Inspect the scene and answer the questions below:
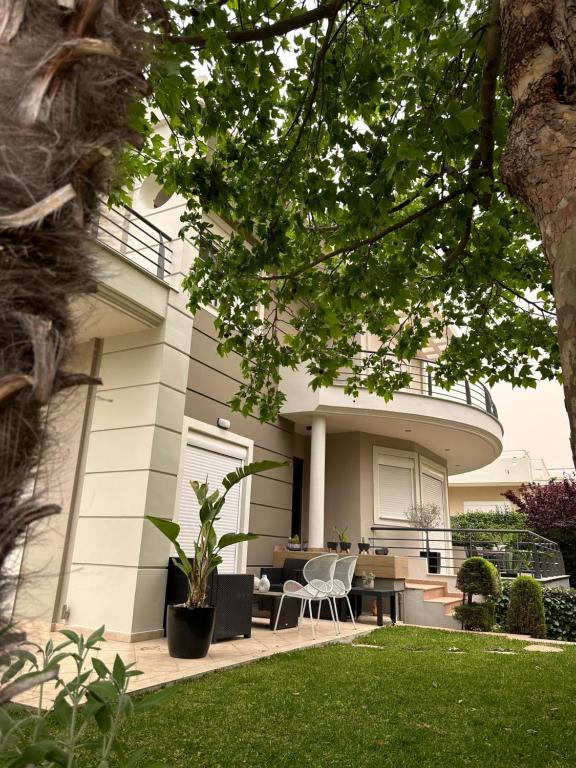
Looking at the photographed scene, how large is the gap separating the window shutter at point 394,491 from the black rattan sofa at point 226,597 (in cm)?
719

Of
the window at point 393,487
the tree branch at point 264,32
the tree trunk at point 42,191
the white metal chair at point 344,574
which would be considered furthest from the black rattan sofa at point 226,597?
the window at point 393,487

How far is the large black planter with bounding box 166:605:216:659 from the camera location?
20.4 ft

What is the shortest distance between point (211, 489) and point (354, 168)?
6.10 meters

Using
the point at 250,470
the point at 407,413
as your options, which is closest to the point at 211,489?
the point at 250,470

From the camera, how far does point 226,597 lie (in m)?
7.47

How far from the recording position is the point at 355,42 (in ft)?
18.6

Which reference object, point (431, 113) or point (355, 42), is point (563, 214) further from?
point (355, 42)

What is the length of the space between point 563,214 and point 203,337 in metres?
8.28

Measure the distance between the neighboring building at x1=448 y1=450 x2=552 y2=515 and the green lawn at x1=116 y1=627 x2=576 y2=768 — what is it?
21740mm

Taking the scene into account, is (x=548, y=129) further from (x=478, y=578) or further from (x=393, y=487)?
(x=393, y=487)

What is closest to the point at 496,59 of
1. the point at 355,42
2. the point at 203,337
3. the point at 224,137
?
the point at 355,42

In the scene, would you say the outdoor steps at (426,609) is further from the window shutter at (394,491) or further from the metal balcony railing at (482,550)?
the window shutter at (394,491)

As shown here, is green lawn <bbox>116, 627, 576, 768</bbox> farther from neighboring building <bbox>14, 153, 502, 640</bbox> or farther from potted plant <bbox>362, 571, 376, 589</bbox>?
potted plant <bbox>362, 571, 376, 589</bbox>

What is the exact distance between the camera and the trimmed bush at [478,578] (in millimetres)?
10320
